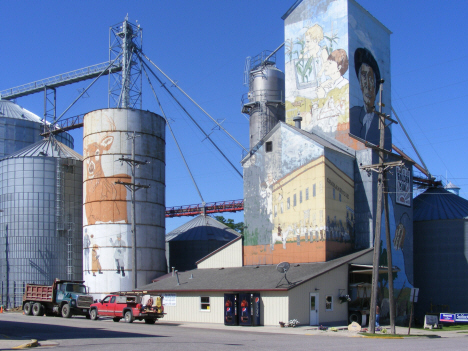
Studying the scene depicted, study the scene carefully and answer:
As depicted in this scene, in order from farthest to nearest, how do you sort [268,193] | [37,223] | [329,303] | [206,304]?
1. [37,223]
2. [268,193]
3. [206,304]
4. [329,303]

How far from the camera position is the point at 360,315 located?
3559cm

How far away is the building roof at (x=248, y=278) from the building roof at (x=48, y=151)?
21.7m

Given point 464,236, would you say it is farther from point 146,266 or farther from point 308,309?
point 146,266

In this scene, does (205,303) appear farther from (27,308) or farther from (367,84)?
(367,84)

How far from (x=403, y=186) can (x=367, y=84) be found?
904cm

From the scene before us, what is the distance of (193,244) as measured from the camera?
58.6 meters

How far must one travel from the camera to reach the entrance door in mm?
32750

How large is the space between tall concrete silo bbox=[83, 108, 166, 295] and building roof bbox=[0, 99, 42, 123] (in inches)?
1004

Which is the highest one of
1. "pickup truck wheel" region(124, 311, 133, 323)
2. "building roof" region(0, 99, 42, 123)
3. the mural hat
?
"building roof" region(0, 99, 42, 123)

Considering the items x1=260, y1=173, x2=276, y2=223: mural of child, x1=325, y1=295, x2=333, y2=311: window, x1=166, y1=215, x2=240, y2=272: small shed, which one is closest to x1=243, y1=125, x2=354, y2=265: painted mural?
x1=260, y1=173, x2=276, y2=223: mural of child

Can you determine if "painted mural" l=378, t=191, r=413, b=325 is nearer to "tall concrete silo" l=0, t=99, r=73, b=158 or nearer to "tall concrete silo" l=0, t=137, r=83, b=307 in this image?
"tall concrete silo" l=0, t=137, r=83, b=307

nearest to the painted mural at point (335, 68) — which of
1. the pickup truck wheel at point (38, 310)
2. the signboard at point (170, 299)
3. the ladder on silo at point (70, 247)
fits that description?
the signboard at point (170, 299)

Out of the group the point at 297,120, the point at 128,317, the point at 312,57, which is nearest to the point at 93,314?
the point at 128,317

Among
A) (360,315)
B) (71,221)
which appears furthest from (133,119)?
(360,315)
